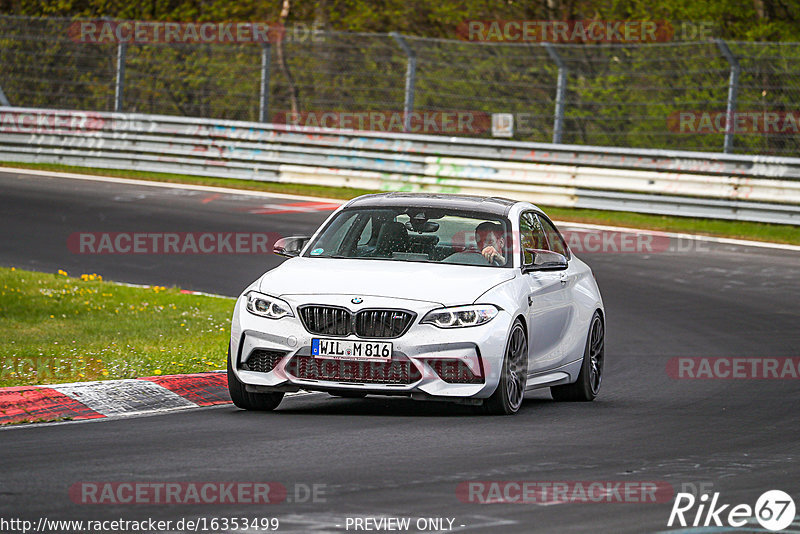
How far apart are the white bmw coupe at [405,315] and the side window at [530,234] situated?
0.06m

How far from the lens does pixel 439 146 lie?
2595 centimetres

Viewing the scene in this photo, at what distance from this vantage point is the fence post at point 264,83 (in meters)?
27.8

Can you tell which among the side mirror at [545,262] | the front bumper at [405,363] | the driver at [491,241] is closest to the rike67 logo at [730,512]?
the front bumper at [405,363]

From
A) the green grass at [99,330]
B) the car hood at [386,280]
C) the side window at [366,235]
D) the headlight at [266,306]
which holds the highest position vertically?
the side window at [366,235]

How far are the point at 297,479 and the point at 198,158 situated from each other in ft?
71.7

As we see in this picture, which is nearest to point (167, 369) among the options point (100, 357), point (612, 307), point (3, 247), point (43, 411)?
point (100, 357)

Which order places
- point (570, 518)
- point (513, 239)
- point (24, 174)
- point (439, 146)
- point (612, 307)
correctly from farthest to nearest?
point (24, 174) < point (439, 146) < point (612, 307) < point (513, 239) < point (570, 518)

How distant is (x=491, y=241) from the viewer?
34.2 ft

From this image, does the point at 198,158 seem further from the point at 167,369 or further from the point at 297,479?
the point at 297,479

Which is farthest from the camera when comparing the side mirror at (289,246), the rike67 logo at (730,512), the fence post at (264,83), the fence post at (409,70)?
the fence post at (264,83)

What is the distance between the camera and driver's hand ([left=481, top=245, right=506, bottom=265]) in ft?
33.7

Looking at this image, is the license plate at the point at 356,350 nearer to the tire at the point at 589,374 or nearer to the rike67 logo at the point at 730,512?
the tire at the point at 589,374

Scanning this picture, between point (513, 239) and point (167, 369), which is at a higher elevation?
point (513, 239)

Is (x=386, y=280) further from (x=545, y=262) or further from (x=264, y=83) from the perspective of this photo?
(x=264, y=83)
